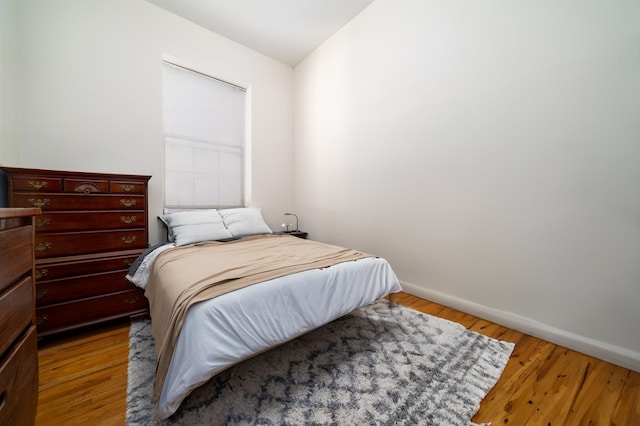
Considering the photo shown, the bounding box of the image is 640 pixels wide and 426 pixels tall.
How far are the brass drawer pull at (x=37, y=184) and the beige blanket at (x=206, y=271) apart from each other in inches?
37.0

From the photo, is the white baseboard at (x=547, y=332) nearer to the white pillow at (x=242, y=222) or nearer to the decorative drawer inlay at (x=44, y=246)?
the white pillow at (x=242, y=222)

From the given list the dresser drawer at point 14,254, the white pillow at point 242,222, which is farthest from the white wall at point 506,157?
the dresser drawer at point 14,254

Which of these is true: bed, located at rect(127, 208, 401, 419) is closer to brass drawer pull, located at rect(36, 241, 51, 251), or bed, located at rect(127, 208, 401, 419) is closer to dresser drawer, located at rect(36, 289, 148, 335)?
dresser drawer, located at rect(36, 289, 148, 335)

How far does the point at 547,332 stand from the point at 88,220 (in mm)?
3520

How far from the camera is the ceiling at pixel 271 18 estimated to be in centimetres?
257

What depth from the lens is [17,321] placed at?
0.72 metres

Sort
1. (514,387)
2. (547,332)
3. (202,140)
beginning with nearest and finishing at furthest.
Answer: (514,387)
(547,332)
(202,140)

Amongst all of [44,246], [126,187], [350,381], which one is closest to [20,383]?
[350,381]

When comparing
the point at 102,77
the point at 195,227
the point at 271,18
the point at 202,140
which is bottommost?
the point at 195,227

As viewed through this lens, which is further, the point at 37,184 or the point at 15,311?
the point at 37,184

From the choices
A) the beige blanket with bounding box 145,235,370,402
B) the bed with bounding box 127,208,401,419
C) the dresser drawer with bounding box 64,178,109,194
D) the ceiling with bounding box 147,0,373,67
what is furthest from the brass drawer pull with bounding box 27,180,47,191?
the ceiling with bounding box 147,0,373,67

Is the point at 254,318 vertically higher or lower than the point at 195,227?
lower

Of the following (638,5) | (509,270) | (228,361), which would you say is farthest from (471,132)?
(228,361)

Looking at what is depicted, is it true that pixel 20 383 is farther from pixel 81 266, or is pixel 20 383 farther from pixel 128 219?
pixel 128 219
